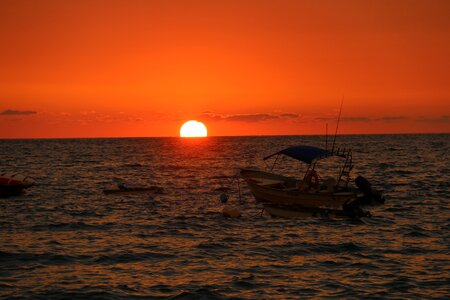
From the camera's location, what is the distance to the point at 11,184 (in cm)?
4044

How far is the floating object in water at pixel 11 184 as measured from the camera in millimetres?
40156

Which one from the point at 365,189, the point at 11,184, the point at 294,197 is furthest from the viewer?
the point at 11,184

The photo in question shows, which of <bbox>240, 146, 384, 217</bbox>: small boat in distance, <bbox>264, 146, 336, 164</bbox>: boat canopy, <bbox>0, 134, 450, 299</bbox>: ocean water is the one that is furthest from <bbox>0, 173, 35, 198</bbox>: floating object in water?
<bbox>264, 146, 336, 164</bbox>: boat canopy

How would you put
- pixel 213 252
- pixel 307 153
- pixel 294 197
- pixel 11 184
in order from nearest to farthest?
pixel 213 252, pixel 294 197, pixel 307 153, pixel 11 184

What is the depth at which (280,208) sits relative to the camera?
3131cm

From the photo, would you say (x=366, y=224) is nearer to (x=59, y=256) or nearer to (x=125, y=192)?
(x=59, y=256)

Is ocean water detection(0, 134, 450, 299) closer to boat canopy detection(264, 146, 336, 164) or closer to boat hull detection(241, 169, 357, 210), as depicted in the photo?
boat hull detection(241, 169, 357, 210)

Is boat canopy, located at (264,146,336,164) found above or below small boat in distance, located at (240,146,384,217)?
above

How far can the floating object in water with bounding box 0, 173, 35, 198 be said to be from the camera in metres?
40.2

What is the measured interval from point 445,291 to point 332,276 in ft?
12.2

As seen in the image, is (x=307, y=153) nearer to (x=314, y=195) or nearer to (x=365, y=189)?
(x=314, y=195)

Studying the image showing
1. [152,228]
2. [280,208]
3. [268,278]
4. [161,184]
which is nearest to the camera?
[268,278]

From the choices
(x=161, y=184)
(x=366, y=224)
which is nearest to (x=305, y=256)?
(x=366, y=224)

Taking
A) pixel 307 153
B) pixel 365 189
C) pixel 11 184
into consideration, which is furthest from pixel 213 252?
pixel 11 184
